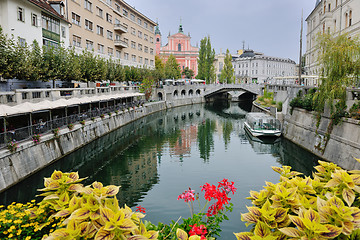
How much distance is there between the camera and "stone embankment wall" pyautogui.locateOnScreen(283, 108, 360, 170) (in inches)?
801

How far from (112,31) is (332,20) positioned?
42.7 m

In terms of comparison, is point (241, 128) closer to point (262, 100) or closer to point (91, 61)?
point (262, 100)

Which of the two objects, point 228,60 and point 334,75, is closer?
point 334,75

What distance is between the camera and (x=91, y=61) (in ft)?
135

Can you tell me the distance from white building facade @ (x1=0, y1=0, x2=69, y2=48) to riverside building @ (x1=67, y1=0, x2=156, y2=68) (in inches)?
186

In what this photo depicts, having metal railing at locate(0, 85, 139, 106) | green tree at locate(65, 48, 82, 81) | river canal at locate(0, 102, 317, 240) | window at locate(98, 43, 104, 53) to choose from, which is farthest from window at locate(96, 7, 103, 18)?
river canal at locate(0, 102, 317, 240)

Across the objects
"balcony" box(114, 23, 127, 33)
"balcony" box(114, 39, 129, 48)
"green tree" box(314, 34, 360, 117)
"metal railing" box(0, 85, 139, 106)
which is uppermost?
"balcony" box(114, 23, 127, 33)

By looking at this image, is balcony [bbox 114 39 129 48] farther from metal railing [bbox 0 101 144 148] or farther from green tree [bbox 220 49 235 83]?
green tree [bbox 220 49 235 83]

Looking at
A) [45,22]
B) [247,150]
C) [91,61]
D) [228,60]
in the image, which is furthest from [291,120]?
[228,60]

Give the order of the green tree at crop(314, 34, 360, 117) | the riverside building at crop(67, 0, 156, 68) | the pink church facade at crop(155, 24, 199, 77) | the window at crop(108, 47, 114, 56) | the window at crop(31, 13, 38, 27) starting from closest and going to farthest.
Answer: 1. the green tree at crop(314, 34, 360, 117)
2. the window at crop(31, 13, 38, 27)
3. the riverside building at crop(67, 0, 156, 68)
4. the window at crop(108, 47, 114, 56)
5. the pink church facade at crop(155, 24, 199, 77)

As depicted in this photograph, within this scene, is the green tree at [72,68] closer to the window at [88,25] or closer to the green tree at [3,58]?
the green tree at [3,58]

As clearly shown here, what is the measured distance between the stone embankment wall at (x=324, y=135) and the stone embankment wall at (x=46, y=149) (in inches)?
785

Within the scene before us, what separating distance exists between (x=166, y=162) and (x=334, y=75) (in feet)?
53.7

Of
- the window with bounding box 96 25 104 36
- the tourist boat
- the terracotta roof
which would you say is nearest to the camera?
the terracotta roof
